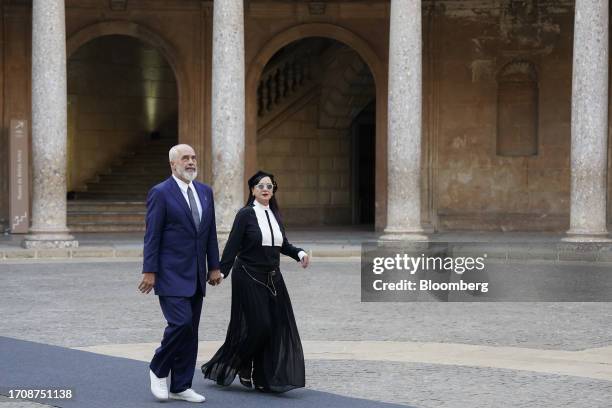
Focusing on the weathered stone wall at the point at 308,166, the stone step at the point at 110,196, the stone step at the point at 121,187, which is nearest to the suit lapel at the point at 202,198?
the stone step at the point at 110,196

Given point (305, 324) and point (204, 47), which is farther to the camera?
point (204, 47)

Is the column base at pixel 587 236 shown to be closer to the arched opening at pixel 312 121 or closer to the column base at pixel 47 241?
the column base at pixel 47 241

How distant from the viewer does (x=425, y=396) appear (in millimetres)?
8430

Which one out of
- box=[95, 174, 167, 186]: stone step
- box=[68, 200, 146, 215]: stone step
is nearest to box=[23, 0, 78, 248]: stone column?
box=[68, 200, 146, 215]: stone step

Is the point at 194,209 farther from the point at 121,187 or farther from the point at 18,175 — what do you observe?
the point at 121,187

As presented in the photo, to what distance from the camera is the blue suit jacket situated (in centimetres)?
812

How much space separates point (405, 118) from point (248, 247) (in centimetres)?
1307

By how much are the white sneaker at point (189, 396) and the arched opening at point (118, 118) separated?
21.2m

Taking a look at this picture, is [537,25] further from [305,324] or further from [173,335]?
[173,335]

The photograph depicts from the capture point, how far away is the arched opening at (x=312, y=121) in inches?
1159

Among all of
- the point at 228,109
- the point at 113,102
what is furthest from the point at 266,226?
the point at 113,102

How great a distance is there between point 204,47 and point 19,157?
5.54 meters

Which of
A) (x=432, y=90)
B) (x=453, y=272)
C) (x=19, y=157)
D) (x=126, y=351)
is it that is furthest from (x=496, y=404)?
(x=432, y=90)
